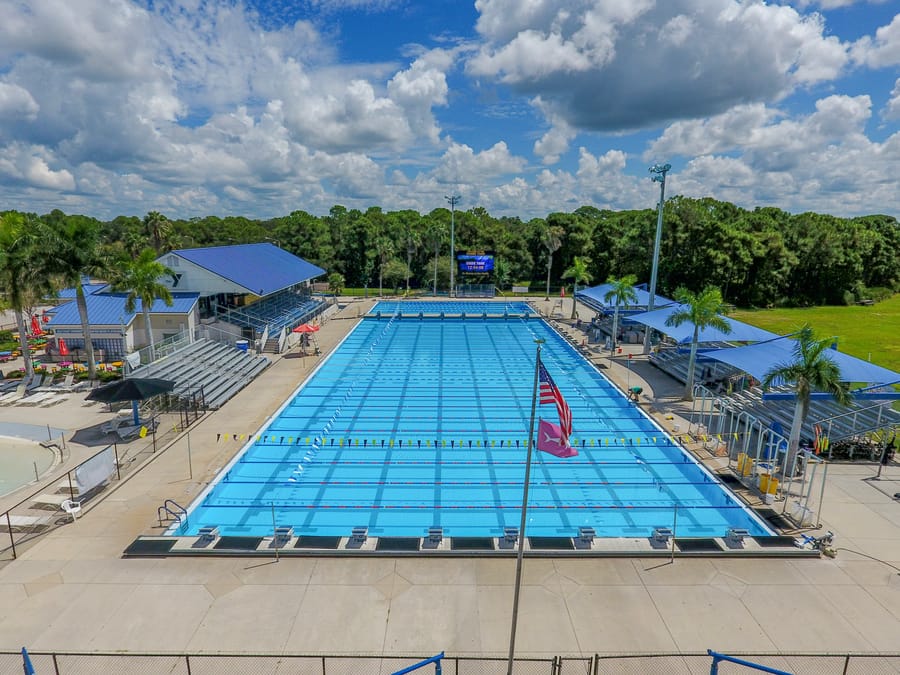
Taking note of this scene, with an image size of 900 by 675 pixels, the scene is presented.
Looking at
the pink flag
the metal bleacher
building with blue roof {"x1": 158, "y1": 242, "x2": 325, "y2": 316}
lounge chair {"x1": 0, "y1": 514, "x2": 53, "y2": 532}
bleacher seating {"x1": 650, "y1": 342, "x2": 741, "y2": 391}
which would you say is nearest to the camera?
the pink flag

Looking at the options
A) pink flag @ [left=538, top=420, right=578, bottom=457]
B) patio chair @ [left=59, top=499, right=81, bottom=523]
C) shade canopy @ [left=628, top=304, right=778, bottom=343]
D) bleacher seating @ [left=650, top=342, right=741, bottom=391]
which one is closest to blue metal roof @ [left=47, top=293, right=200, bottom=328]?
patio chair @ [left=59, top=499, right=81, bottom=523]

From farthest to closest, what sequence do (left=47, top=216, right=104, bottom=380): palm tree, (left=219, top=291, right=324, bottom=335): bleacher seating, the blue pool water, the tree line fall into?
the tree line < (left=219, top=291, right=324, bottom=335): bleacher seating < (left=47, top=216, right=104, bottom=380): palm tree < the blue pool water

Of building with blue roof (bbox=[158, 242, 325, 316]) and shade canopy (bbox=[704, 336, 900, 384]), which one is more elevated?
building with blue roof (bbox=[158, 242, 325, 316])

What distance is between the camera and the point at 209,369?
24.0 metres

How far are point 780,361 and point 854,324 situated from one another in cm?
3274

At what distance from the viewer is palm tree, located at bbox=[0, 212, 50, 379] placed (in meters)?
21.7

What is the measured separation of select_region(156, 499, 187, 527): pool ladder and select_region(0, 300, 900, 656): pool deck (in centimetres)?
32

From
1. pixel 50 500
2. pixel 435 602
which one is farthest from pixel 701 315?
pixel 50 500

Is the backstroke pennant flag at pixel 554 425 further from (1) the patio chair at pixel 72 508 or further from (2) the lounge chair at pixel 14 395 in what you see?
(2) the lounge chair at pixel 14 395

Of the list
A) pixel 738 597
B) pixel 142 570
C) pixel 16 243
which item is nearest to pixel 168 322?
pixel 16 243

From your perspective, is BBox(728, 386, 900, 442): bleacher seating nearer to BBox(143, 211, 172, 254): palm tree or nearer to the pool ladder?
the pool ladder

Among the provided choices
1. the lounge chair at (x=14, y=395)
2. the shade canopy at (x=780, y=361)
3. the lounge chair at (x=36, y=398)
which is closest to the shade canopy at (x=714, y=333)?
the shade canopy at (x=780, y=361)

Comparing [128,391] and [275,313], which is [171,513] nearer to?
[128,391]

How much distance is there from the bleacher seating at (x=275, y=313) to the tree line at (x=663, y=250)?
15932mm
